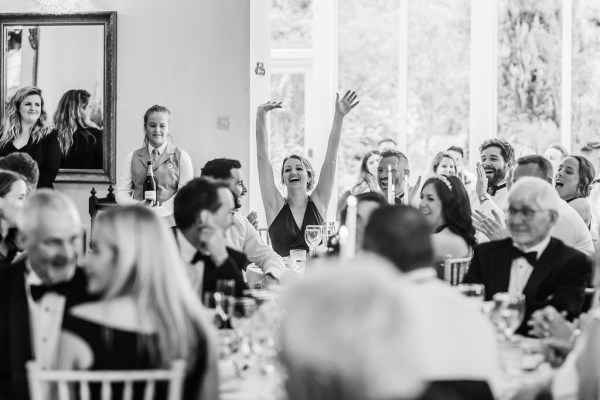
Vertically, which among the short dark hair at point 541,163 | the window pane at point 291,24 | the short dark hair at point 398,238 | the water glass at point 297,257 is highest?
the window pane at point 291,24

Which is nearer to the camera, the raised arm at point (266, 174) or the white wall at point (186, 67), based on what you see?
the raised arm at point (266, 174)

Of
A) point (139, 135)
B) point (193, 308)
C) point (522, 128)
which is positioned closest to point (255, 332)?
point (193, 308)

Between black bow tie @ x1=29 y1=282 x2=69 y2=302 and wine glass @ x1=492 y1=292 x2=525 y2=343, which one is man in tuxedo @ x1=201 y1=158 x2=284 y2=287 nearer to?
wine glass @ x1=492 y1=292 x2=525 y2=343

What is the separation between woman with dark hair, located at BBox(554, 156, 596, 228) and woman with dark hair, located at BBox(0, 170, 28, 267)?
12.0ft

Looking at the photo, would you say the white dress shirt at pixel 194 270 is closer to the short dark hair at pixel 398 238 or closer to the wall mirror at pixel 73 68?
the short dark hair at pixel 398 238

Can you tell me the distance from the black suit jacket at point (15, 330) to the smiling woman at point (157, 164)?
420cm

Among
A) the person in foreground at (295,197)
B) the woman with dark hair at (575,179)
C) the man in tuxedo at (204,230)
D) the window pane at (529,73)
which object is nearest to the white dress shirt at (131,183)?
the person in foreground at (295,197)

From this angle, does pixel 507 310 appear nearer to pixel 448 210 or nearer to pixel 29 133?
pixel 448 210

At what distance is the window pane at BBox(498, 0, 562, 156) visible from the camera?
414 inches

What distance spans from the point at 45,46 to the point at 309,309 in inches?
310

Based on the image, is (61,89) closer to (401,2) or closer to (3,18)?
(3,18)

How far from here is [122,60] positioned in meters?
8.76

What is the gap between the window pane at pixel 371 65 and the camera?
10992 mm

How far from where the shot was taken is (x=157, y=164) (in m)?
7.21
